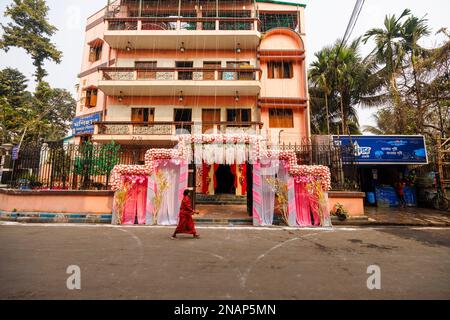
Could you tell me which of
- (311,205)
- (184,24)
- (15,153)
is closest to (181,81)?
(184,24)

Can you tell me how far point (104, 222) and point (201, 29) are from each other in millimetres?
14525

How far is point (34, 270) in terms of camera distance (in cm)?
403

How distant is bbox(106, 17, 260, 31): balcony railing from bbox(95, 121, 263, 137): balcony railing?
6.92 metres

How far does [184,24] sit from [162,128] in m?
8.43

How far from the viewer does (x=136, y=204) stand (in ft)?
29.4

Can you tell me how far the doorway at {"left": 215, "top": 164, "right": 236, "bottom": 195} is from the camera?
15164 millimetres

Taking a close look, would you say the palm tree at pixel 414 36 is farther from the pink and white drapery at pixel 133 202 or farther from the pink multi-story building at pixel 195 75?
the pink and white drapery at pixel 133 202

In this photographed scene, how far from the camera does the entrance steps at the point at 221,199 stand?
1334 centimetres

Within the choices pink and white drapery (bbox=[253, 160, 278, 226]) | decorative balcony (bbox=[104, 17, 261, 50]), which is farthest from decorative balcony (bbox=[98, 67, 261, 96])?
pink and white drapery (bbox=[253, 160, 278, 226])

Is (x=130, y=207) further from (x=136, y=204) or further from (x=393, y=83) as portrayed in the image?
(x=393, y=83)

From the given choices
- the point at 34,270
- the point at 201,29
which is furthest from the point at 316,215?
the point at 201,29

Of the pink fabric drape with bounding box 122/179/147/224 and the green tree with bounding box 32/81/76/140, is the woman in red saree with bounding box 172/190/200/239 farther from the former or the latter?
the green tree with bounding box 32/81/76/140

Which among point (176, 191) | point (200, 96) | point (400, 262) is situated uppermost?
point (200, 96)
